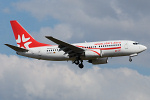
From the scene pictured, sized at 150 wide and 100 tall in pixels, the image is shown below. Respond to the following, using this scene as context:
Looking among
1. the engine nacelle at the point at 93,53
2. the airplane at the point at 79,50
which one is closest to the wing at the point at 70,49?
the airplane at the point at 79,50

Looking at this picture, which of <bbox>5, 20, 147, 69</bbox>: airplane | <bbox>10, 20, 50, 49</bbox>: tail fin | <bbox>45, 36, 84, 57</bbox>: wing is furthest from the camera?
<bbox>10, 20, 50, 49</bbox>: tail fin

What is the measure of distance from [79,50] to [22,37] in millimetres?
13759

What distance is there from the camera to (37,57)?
212 feet

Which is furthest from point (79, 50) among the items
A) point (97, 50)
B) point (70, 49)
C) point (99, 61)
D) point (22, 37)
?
point (22, 37)

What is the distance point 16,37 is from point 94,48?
17417mm

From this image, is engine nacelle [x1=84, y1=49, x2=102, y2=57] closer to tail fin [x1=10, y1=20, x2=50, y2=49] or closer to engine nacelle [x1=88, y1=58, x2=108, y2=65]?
engine nacelle [x1=88, y1=58, x2=108, y2=65]

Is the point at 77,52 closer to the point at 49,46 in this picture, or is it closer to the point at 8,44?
the point at 49,46

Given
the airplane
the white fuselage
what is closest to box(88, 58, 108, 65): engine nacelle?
the airplane

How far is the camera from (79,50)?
203ft

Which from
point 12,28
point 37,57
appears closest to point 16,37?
point 12,28

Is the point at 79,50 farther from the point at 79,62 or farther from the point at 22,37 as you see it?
the point at 22,37

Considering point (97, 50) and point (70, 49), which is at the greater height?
point (70, 49)

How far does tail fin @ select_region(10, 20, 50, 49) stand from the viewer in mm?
66688

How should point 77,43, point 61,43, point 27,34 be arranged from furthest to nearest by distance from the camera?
point 27,34
point 77,43
point 61,43
